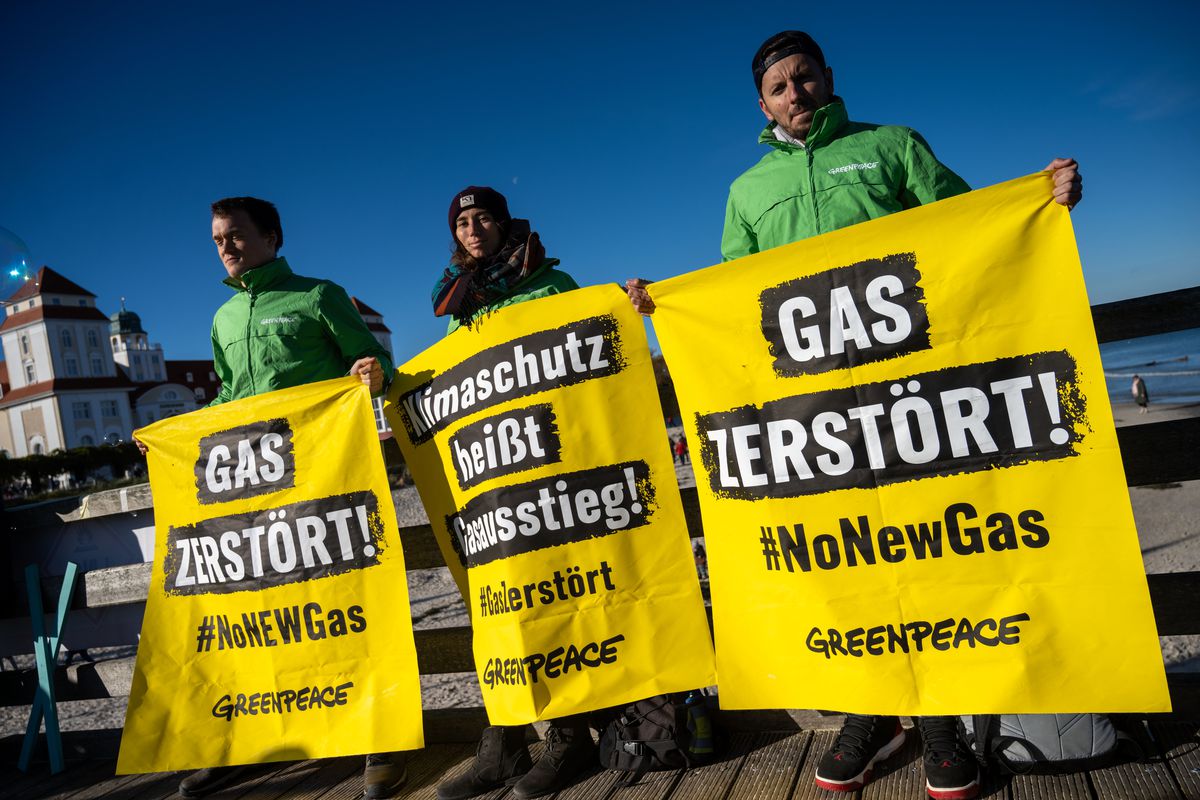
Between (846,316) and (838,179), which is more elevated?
(838,179)

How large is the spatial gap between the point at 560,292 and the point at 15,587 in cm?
355

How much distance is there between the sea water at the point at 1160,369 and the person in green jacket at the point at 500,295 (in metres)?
24.7

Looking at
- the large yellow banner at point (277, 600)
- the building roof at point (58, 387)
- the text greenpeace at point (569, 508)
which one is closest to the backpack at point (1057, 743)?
the text greenpeace at point (569, 508)

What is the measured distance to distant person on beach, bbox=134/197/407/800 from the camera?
11.6 feet

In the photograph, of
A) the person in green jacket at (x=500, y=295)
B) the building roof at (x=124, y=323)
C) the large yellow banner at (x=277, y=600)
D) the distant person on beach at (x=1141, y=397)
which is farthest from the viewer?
the building roof at (x=124, y=323)

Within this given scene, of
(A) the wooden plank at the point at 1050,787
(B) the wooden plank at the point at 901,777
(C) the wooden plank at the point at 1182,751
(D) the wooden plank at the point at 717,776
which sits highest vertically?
(D) the wooden plank at the point at 717,776

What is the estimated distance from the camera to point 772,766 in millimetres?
2877

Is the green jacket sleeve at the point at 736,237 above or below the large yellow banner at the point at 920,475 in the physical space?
above

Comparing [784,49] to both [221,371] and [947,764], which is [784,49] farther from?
[221,371]

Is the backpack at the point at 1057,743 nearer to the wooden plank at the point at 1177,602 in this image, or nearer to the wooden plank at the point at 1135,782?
the wooden plank at the point at 1135,782

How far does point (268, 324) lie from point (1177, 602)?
11.6 feet

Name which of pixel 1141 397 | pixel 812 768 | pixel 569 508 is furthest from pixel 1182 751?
pixel 1141 397

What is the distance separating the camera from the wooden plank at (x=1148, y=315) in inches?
102

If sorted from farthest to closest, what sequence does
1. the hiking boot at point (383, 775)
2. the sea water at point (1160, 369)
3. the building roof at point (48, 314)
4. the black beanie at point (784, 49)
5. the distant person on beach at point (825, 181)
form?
the building roof at point (48, 314) < the sea water at point (1160, 369) < the hiking boot at point (383, 775) < the black beanie at point (784, 49) < the distant person on beach at point (825, 181)
